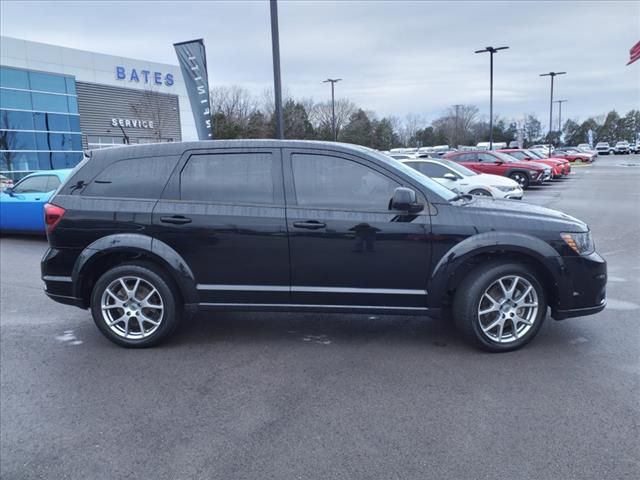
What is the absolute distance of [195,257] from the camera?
462 cm

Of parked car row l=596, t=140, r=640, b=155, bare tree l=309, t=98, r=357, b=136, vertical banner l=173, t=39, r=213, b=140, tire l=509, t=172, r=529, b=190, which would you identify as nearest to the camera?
vertical banner l=173, t=39, r=213, b=140

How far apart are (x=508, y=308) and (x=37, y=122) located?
113 ft

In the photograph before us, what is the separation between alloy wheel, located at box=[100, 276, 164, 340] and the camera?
469cm

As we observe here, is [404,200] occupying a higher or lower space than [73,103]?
lower

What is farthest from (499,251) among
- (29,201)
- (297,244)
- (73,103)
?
(73,103)

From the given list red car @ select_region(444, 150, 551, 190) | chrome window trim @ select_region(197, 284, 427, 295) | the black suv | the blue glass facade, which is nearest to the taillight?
the black suv

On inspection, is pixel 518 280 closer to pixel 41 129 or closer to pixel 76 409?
pixel 76 409

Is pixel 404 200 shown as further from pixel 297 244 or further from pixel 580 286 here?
pixel 580 286

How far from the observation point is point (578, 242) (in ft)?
14.5

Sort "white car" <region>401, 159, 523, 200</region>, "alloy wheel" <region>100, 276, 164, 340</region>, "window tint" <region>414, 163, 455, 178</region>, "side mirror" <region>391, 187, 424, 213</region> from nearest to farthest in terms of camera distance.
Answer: "side mirror" <region>391, 187, 424, 213</region>
"alloy wheel" <region>100, 276, 164, 340</region>
"white car" <region>401, 159, 523, 200</region>
"window tint" <region>414, 163, 455, 178</region>

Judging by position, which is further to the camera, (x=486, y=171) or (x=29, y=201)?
(x=486, y=171)

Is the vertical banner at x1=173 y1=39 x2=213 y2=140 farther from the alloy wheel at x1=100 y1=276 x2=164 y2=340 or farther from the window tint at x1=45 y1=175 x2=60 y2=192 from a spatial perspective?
the alloy wheel at x1=100 y1=276 x2=164 y2=340

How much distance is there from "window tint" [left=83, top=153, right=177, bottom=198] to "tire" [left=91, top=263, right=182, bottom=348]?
2.21 feet

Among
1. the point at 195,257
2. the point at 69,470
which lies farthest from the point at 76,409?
A: the point at 195,257
